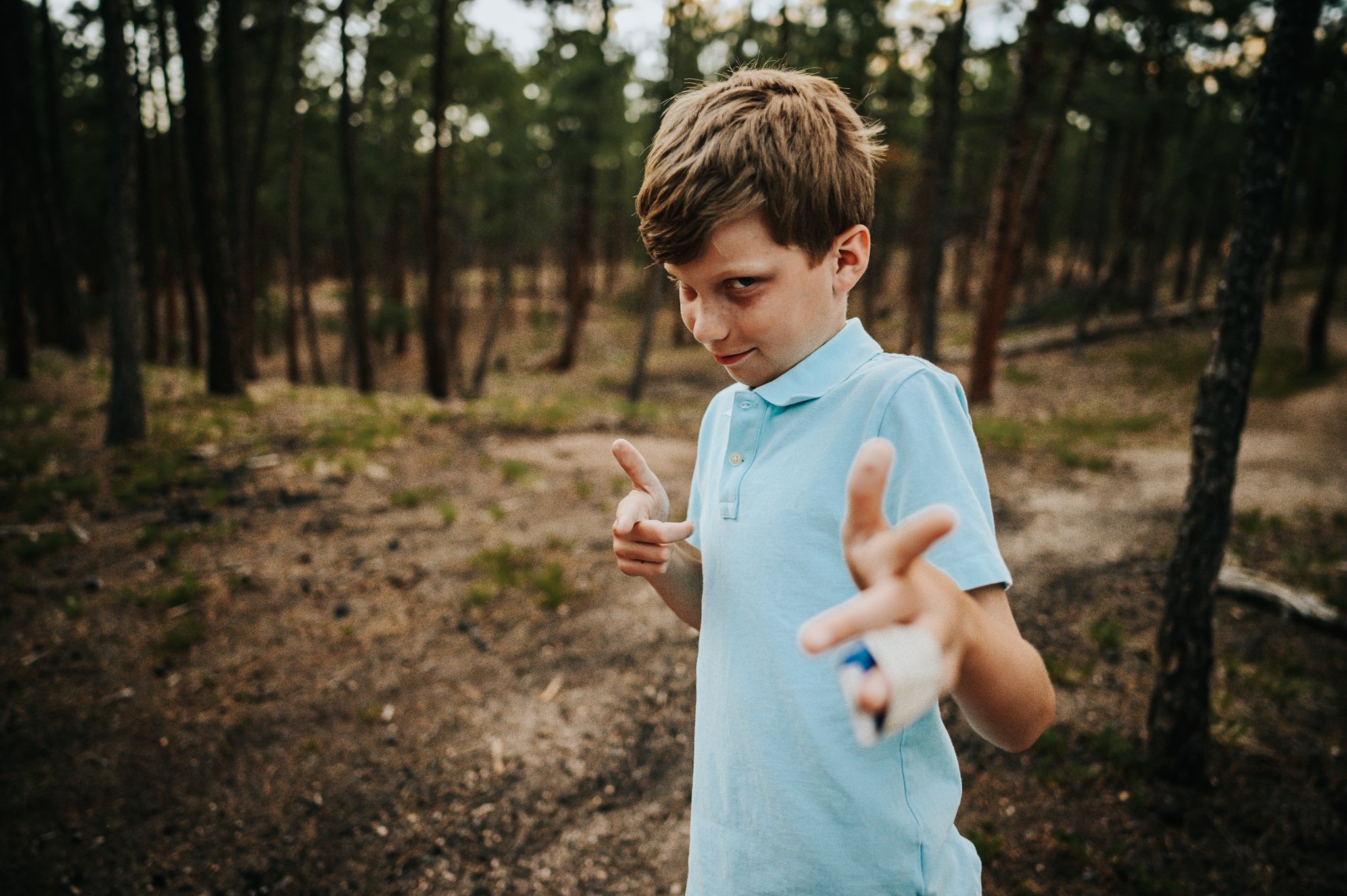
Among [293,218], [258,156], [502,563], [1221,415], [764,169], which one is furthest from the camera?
[293,218]

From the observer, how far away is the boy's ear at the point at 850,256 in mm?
1271

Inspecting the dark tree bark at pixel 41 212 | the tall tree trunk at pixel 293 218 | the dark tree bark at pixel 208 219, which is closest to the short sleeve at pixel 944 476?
the dark tree bark at pixel 208 219

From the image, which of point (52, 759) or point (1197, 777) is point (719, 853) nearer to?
point (1197, 777)

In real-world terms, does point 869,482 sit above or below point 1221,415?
above

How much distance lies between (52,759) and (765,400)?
4.69m

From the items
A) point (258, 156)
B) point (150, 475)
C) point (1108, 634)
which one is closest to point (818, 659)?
point (1108, 634)

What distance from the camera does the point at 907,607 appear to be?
2.32 ft

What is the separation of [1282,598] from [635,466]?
648 centimetres

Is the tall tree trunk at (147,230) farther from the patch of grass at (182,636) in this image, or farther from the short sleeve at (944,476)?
the short sleeve at (944,476)

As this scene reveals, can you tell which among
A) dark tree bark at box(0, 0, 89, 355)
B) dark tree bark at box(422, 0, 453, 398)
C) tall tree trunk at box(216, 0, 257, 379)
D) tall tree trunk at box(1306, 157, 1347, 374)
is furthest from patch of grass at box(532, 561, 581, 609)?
tall tree trunk at box(1306, 157, 1347, 374)

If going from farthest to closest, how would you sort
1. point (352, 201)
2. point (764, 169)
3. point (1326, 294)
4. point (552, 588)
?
point (1326, 294)
point (352, 201)
point (552, 588)
point (764, 169)

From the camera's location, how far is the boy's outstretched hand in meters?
0.66

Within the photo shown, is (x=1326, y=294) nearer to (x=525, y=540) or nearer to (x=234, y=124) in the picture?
(x=525, y=540)

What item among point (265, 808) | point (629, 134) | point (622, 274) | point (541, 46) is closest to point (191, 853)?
point (265, 808)
